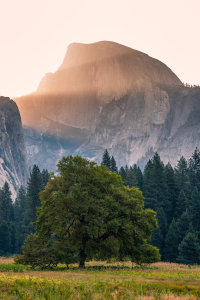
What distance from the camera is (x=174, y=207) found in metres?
70.4

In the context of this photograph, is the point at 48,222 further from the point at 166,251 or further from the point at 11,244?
the point at 11,244

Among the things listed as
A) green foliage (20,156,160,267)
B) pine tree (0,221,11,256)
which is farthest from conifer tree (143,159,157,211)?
green foliage (20,156,160,267)

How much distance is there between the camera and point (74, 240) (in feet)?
103

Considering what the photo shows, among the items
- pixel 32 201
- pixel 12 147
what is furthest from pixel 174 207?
pixel 12 147

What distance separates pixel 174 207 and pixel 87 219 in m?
44.6

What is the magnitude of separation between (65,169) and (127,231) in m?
9.05

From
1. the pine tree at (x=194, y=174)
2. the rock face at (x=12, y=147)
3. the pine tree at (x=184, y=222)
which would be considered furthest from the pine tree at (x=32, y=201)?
the rock face at (x=12, y=147)

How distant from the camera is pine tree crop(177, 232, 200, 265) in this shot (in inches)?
2035

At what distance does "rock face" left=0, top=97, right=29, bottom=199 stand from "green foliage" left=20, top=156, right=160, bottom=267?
124m

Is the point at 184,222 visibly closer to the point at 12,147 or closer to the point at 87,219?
the point at 87,219

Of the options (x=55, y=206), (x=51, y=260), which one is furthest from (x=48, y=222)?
(x=51, y=260)

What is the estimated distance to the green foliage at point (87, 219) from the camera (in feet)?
98.9

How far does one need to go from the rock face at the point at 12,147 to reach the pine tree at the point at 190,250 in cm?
11196

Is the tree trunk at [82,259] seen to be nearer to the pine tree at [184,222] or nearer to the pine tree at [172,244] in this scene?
the pine tree at [172,244]
